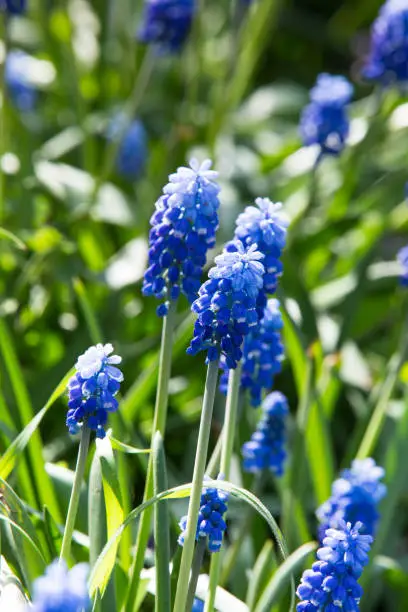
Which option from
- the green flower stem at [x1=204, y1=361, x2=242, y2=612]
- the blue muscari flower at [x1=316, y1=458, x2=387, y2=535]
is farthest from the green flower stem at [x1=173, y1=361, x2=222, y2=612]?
the blue muscari flower at [x1=316, y1=458, x2=387, y2=535]

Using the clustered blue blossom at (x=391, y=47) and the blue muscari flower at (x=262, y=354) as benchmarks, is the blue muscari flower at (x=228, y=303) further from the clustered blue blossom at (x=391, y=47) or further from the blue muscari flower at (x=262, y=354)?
the clustered blue blossom at (x=391, y=47)

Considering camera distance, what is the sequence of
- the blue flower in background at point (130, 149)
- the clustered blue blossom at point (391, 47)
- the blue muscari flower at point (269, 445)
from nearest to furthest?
the blue muscari flower at point (269, 445)
the clustered blue blossom at point (391, 47)
the blue flower in background at point (130, 149)

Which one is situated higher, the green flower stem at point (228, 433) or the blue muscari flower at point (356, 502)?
the blue muscari flower at point (356, 502)

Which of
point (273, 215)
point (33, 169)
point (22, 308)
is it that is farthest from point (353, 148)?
point (273, 215)

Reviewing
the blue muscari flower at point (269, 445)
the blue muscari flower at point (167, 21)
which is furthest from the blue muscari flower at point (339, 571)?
the blue muscari flower at point (167, 21)

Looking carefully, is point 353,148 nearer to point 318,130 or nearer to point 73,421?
point 318,130
